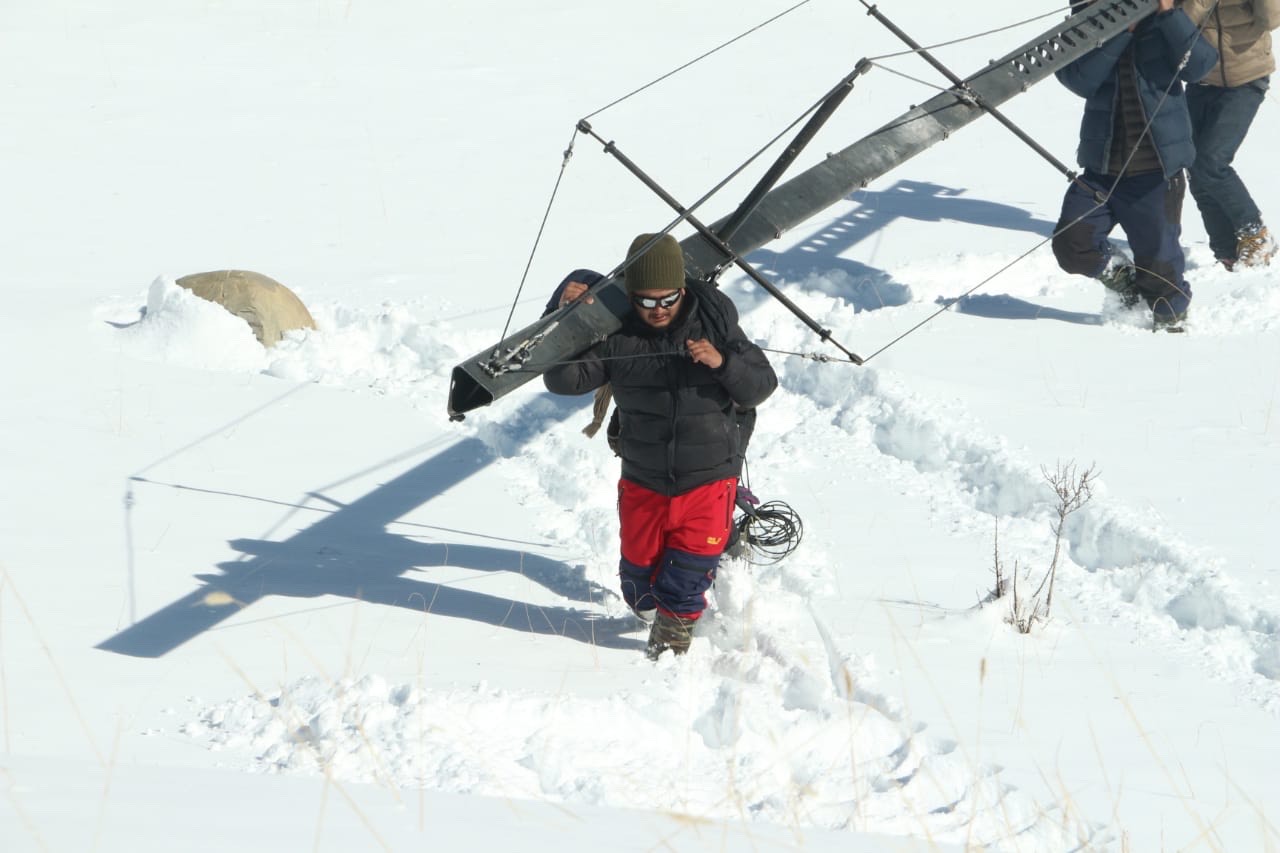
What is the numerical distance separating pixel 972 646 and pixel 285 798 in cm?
268

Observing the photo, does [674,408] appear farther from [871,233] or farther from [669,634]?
[871,233]

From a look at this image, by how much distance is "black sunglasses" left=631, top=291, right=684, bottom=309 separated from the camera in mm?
4891

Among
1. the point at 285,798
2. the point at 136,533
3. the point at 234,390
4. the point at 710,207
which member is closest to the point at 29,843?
the point at 285,798

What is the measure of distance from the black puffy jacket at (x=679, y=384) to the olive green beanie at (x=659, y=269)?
0.22 meters

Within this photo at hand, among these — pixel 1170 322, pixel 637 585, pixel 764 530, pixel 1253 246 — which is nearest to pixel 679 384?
pixel 637 585

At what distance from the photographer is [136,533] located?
6.25 metres

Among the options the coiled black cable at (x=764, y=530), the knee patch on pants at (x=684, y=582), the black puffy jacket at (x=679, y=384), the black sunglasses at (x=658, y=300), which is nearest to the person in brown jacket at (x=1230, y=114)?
A: the coiled black cable at (x=764, y=530)

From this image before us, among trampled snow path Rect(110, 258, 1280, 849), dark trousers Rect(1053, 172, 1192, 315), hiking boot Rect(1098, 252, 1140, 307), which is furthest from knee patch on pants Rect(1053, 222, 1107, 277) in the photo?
trampled snow path Rect(110, 258, 1280, 849)

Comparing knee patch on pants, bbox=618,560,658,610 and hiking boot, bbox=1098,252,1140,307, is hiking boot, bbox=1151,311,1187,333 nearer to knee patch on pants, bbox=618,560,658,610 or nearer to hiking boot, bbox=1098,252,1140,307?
hiking boot, bbox=1098,252,1140,307

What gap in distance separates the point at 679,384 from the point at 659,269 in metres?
0.44

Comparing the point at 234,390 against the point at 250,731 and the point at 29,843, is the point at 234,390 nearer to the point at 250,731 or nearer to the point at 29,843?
the point at 250,731

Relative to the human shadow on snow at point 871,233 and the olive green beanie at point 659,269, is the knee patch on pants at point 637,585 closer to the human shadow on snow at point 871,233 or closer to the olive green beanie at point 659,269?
the olive green beanie at point 659,269

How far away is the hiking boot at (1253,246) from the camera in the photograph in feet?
29.1

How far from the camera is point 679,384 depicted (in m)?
5.04
